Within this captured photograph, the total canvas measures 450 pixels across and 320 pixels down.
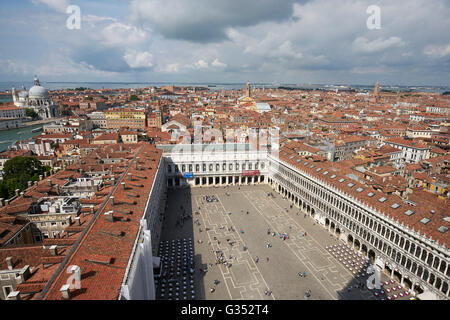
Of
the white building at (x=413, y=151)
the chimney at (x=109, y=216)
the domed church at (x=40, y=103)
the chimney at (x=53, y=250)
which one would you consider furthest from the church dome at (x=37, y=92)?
the white building at (x=413, y=151)

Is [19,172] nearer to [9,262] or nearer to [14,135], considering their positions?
[9,262]

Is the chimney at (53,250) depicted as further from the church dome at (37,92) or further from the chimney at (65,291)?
the church dome at (37,92)

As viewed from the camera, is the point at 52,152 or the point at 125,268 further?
the point at 52,152

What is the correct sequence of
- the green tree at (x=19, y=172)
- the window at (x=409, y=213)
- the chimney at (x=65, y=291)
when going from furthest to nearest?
the green tree at (x=19, y=172)
the window at (x=409, y=213)
the chimney at (x=65, y=291)

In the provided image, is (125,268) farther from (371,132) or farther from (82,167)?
(371,132)

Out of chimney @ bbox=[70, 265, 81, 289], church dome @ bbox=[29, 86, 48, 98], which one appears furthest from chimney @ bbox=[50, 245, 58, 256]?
church dome @ bbox=[29, 86, 48, 98]

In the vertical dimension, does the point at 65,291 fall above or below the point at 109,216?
below

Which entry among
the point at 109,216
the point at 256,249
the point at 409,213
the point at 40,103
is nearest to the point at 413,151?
the point at 409,213
